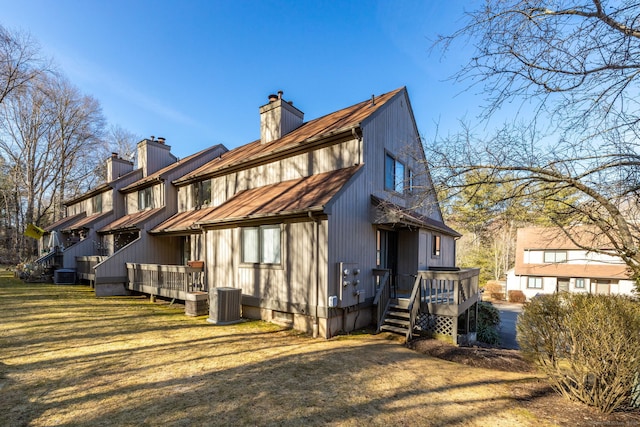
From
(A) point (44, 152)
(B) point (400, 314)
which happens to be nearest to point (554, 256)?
(B) point (400, 314)

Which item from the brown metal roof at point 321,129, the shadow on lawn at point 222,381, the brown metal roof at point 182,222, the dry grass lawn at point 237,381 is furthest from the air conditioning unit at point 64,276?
the shadow on lawn at point 222,381

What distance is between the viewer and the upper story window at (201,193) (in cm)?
1424

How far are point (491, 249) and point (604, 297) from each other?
137ft

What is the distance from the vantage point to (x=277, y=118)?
1328 cm

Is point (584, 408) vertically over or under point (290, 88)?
under

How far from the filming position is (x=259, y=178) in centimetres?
1182

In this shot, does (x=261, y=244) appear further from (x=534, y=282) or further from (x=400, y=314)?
(x=534, y=282)

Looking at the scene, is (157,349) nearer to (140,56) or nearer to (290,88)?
(290,88)

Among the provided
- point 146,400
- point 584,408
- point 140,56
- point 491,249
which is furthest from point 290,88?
point 491,249

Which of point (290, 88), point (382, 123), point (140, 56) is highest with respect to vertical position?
point (140, 56)

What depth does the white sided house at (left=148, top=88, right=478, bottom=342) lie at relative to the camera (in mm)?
7988

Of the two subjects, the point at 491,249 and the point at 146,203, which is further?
the point at 491,249

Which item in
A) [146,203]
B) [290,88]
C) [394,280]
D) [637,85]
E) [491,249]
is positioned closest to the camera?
[637,85]

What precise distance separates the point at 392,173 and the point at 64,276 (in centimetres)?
1894
